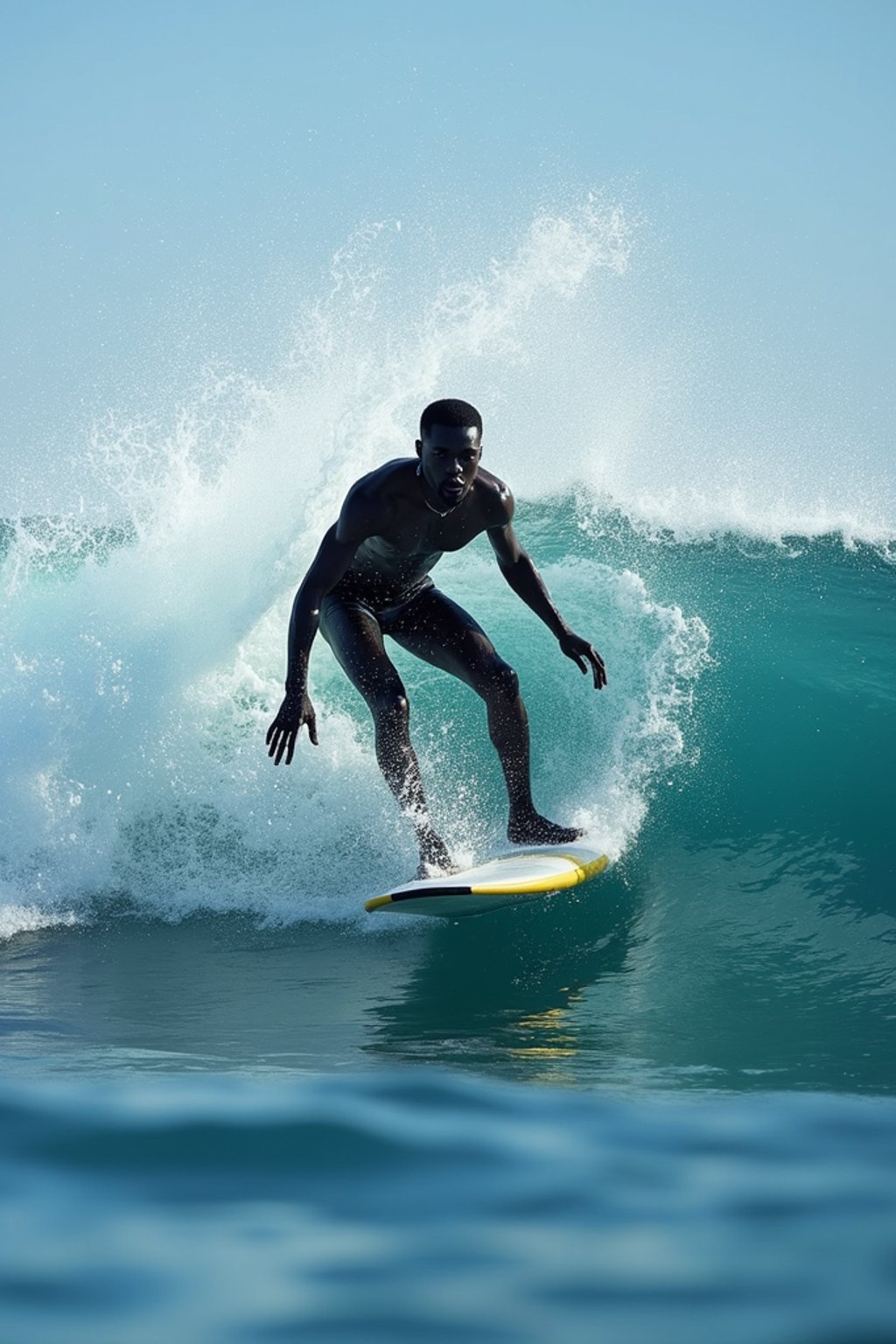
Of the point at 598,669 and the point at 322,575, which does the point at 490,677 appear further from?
the point at 322,575

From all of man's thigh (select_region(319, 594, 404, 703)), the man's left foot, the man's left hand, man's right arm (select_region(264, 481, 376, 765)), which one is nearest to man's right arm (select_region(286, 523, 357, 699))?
man's right arm (select_region(264, 481, 376, 765))

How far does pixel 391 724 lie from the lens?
5.52 meters

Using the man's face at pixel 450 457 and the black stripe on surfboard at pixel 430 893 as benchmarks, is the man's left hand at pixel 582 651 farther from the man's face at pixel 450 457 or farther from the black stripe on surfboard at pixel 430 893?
the black stripe on surfboard at pixel 430 893

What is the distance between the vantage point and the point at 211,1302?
1.87m

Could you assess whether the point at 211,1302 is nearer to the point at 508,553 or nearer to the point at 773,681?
the point at 508,553

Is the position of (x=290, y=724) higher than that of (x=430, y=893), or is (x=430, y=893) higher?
(x=290, y=724)

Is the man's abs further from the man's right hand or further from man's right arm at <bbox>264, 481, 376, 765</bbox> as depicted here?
the man's right hand

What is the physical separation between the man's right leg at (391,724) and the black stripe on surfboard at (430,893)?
383 millimetres

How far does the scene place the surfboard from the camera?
507 centimetres

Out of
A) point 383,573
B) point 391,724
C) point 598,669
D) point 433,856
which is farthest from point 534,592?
point 433,856

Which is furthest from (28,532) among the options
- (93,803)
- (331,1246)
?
(331,1246)

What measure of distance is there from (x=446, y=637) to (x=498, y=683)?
13.0 inches

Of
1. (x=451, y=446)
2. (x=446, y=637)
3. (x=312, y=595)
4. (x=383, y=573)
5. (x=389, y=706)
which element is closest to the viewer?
(x=451, y=446)

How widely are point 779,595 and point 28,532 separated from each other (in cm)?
520
